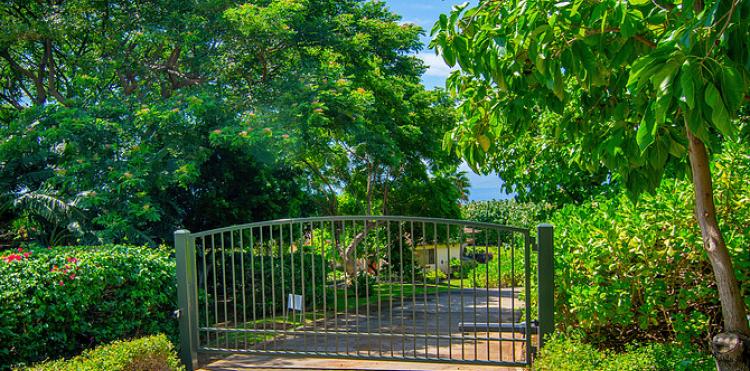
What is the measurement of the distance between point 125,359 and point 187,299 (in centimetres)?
120

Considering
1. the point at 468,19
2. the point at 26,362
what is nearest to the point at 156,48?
the point at 26,362

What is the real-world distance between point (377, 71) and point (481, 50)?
11162mm

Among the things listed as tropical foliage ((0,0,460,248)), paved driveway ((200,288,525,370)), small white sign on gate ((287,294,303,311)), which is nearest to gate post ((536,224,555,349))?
paved driveway ((200,288,525,370))

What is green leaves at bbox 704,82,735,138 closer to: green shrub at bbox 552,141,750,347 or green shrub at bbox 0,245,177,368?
green shrub at bbox 552,141,750,347

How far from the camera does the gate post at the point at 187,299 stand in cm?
669

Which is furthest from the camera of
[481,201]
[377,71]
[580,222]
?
[481,201]

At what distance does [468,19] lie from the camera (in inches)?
176

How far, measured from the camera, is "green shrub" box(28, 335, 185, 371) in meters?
5.28

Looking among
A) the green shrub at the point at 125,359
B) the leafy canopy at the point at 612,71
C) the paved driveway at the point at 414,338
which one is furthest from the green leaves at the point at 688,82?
→ the green shrub at the point at 125,359

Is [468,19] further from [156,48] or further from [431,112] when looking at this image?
[431,112]

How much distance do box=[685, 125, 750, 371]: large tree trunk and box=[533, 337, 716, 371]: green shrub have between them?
0.51m

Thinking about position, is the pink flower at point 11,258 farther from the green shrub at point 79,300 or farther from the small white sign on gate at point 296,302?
the small white sign on gate at point 296,302

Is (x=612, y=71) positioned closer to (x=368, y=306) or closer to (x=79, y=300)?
(x=368, y=306)

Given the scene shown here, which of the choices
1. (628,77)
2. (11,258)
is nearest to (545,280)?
(628,77)
